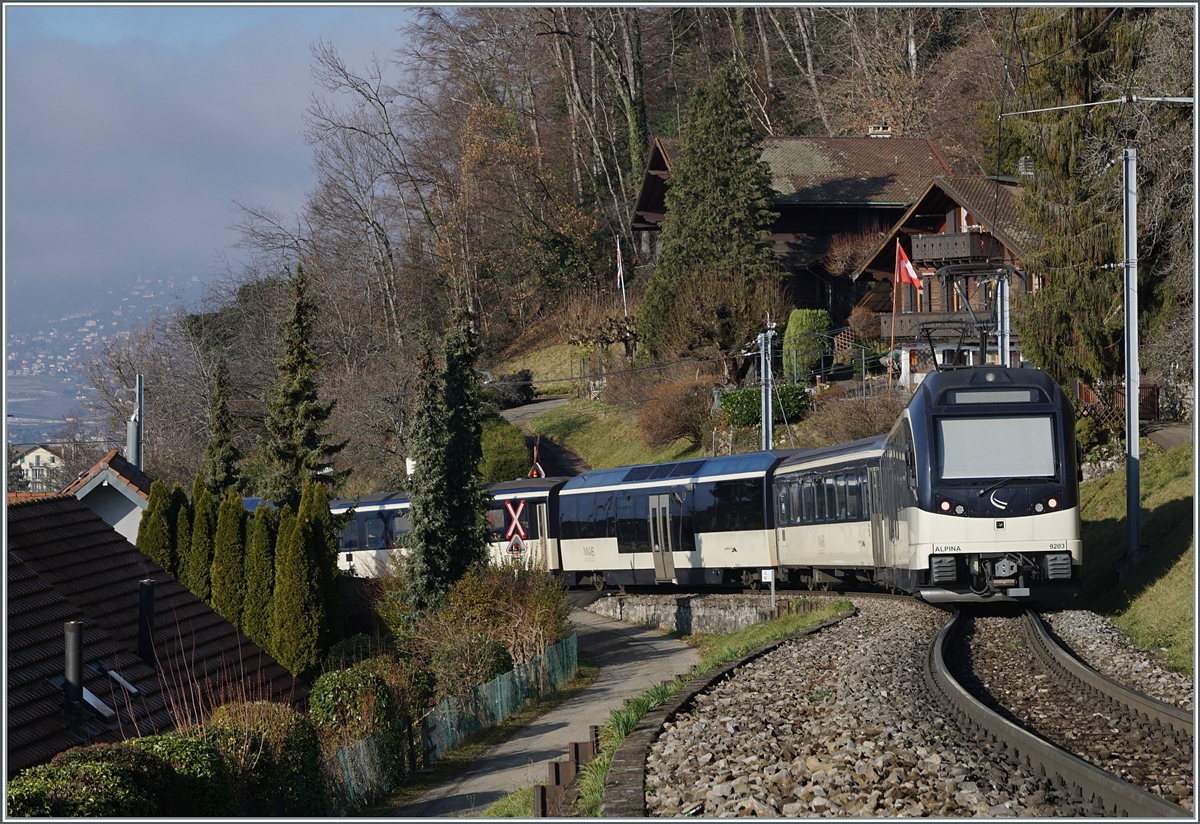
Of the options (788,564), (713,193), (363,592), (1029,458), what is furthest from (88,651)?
(713,193)

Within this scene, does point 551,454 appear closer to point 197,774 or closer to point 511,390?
point 511,390

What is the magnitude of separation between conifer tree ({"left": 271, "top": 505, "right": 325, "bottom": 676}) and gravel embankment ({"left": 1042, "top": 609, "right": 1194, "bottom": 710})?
46.1 feet

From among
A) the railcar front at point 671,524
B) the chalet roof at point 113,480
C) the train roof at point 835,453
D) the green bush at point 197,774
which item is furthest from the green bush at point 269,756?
the chalet roof at point 113,480

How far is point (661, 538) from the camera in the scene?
2984 centimetres

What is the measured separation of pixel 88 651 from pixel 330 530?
13.4 metres

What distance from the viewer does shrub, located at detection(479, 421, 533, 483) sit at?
1896 inches

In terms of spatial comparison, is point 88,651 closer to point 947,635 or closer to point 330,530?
point 947,635

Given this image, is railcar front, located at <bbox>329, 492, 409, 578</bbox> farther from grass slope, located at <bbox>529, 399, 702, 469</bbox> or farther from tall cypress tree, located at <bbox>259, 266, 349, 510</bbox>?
grass slope, located at <bbox>529, 399, 702, 469</bbox>

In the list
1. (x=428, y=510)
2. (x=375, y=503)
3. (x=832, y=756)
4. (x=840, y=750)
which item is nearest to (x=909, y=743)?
(x=840, y=750)

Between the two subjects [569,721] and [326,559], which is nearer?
[569,721]

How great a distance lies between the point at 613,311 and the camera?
204 ft

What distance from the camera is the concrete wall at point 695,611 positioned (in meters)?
Answer: 23.6

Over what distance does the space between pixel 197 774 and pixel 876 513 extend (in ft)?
42.8

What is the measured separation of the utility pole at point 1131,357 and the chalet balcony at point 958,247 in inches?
855
